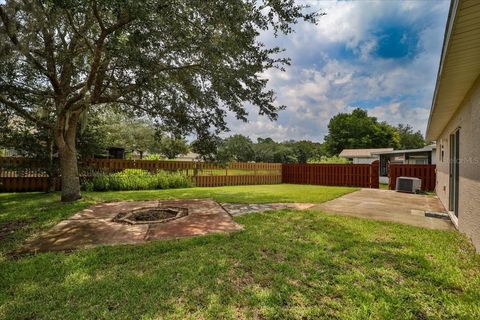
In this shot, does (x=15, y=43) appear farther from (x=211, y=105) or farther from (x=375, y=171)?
(x=375, y=171)

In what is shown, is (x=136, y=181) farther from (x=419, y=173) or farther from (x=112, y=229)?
(x=419, y=173)

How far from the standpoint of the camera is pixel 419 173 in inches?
445

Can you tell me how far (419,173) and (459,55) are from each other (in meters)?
10.4

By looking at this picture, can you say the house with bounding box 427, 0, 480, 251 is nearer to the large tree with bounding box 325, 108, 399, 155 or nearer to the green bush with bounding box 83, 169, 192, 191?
the green bush with bounding box 83, 169, 192, 191

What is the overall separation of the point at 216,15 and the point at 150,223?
13.9 feet

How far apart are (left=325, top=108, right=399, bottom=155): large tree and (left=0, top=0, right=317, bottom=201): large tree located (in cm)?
4048

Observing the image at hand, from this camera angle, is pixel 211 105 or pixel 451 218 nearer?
pixel 451 218

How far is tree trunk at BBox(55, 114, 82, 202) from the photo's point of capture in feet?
23.1

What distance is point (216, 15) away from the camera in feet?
15.7

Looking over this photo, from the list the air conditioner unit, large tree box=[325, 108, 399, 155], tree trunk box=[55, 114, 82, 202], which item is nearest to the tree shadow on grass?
tree trunk box=[55, 114, 82, 202]

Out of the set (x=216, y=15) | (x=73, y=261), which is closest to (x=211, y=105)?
(x=216, y=15)

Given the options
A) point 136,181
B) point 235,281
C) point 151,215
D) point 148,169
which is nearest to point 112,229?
point 151,215

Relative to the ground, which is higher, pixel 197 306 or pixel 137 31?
pixel 137 31

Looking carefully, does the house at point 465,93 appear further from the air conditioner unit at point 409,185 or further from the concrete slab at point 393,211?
the air conditioner unit at point 409,185
